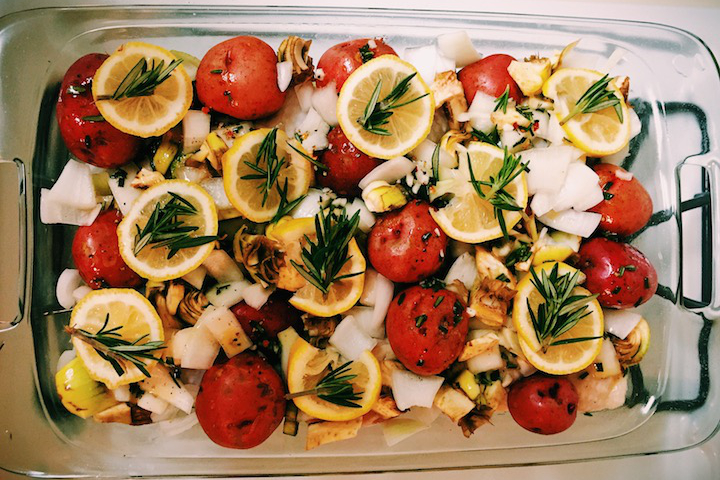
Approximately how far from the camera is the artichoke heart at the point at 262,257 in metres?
1.25

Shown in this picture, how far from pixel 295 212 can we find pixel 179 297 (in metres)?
0.33

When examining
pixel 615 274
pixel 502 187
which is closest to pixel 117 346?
pixel 502 187

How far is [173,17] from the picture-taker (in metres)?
1.50

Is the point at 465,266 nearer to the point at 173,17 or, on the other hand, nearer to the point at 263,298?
the point at 263,298

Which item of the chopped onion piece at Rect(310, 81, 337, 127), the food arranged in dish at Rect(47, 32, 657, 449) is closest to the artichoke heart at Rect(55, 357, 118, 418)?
the food arranged in dish at Rect(47, 32, 657, 449)

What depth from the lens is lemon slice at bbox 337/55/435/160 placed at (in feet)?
4.09

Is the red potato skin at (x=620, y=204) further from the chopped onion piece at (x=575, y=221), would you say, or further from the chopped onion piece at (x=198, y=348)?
the chopped onion piece at (x=198, y=348)

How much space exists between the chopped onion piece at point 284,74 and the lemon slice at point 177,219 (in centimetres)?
31

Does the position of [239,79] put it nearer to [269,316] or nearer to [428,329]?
[269,316]

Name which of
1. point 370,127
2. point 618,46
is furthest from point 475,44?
point 370,127

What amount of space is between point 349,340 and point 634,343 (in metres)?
0.72

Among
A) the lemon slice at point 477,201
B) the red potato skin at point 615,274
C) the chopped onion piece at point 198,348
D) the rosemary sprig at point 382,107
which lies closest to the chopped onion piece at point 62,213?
the chopped onion piece at point 198,348

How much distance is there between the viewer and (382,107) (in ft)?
4.09

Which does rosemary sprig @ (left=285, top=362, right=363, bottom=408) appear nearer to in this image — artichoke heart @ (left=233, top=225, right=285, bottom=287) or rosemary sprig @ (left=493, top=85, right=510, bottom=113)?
artichoke heart @ (left=233, top=225, right=285, bottom=287)
